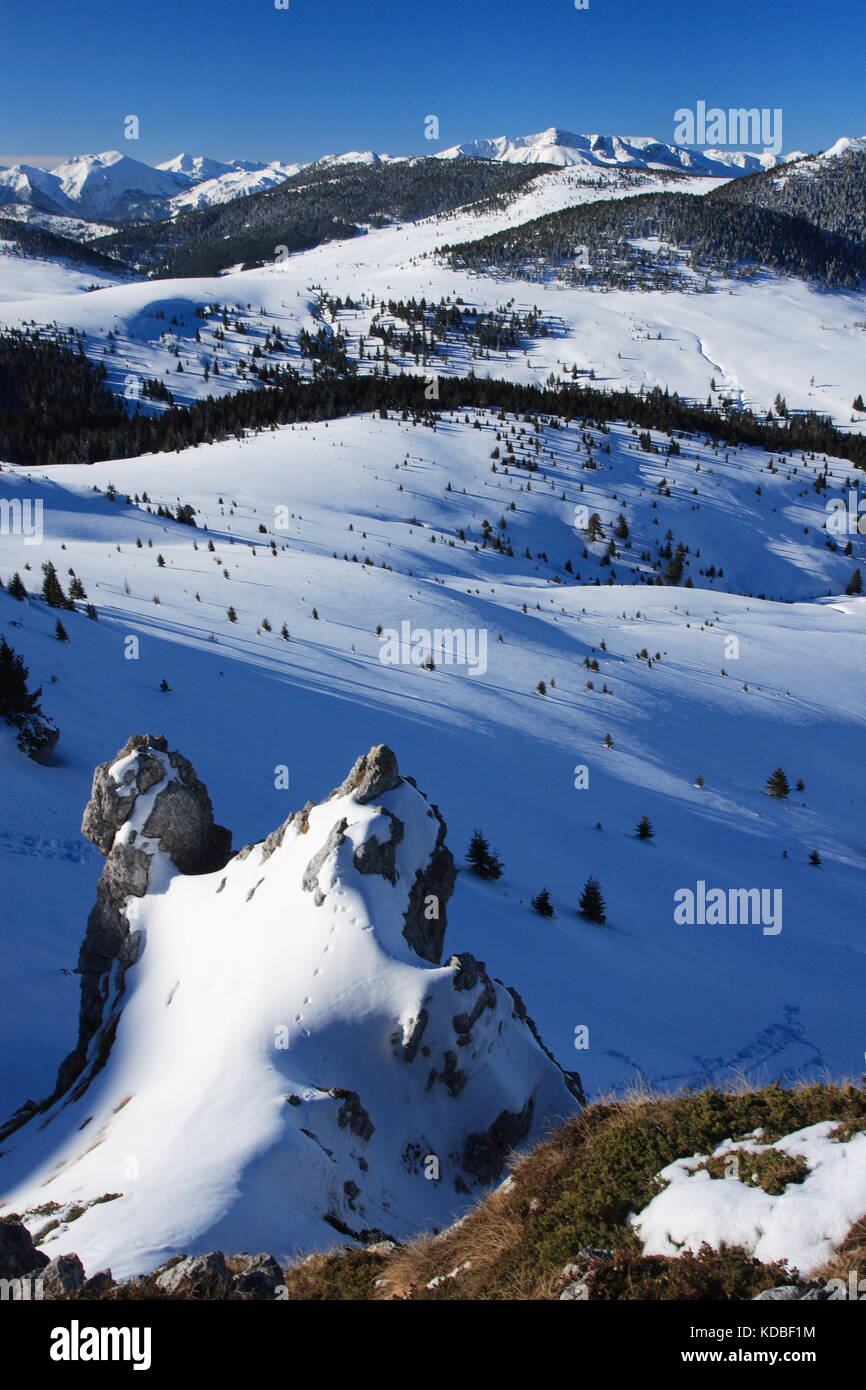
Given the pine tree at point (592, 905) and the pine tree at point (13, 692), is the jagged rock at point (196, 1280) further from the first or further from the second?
the pine tree at point (13, 692)

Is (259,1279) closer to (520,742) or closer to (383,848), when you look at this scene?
(383,848)

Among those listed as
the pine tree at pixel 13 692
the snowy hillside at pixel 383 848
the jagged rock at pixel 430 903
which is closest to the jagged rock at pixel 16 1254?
the snowy hillside at pixel 383 848

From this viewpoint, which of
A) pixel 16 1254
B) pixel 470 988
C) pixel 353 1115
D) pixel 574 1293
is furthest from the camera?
pixel 470 988

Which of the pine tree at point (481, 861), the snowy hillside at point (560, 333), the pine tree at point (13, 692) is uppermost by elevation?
the snowy hillside at point (560, 333)

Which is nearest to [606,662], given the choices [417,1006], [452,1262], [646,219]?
[417,1006]

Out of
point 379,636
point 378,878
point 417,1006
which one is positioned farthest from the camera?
point 379,636

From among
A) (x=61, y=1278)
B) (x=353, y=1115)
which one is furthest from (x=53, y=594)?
(x=61, y=1278)
